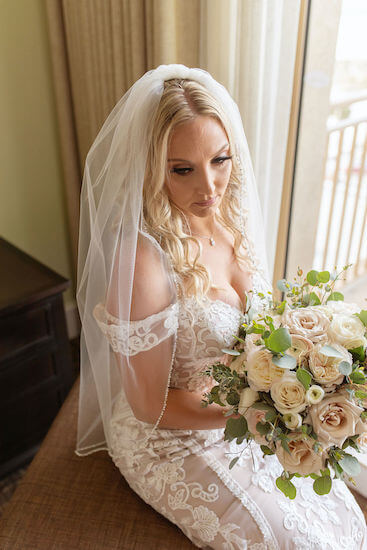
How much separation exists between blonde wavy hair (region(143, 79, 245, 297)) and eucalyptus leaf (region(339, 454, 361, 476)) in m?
0.51

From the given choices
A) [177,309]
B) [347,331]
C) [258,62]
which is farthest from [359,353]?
[258,62]

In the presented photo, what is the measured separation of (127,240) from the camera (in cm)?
120

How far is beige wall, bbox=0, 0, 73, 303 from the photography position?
2.19 m

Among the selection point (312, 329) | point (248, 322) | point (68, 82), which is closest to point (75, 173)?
point (68, 82)

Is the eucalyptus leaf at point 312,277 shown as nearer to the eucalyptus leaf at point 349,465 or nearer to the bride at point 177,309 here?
the bride at point 177,309

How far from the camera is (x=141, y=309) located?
1189 mm

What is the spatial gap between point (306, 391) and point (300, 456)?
0.47 ft

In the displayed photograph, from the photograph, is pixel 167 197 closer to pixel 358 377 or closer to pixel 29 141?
pixel 358 377

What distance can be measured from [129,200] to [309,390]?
0.60 m

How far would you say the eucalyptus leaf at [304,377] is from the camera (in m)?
0.92

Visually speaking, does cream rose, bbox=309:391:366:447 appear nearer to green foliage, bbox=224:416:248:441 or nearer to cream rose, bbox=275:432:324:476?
cream rose, bbox=275:432:324:476

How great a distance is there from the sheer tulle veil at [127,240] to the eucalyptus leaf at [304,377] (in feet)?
1.27

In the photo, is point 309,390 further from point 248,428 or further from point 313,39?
point 313,39

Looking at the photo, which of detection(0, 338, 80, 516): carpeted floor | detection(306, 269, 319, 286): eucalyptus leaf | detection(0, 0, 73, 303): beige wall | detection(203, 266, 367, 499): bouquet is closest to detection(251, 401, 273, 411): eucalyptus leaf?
detection(203, 266, 367, 499): bouquet
